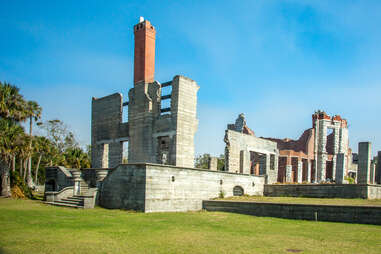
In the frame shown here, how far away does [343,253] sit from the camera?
7.50m

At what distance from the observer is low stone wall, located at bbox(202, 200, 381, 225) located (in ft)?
39.8

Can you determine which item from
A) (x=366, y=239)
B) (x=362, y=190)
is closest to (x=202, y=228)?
(x=366, y=239)

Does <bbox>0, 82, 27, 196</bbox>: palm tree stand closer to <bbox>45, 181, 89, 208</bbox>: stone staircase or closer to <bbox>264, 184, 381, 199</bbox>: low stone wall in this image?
<bbox>45, 181, 89, 208</bbox>: stone staircase

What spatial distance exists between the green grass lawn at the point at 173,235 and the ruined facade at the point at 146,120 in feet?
29.9

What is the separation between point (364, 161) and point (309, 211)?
918 centimetres

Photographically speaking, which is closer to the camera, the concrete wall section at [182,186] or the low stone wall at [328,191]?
the concrete wall section at [182,186]

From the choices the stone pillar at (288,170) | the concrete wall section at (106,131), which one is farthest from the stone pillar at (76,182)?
the stone pillar at (288,170)

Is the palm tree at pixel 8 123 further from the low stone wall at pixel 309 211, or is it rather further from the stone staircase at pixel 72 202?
the low stone wall at pixel 309 211

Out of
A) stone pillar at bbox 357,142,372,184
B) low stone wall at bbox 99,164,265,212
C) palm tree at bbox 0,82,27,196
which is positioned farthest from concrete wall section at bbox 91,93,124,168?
stone pillar at bbox 357,142,372,184

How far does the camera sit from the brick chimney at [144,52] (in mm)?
25891

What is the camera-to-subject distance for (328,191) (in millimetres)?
18922

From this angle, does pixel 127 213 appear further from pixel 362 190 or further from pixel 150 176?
pixel 362 190

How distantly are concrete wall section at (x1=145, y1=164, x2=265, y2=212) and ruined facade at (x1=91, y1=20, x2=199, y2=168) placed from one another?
129 inches

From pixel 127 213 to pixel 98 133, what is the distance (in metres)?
14.0
